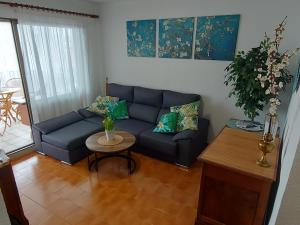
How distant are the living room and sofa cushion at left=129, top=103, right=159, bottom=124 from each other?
20mm

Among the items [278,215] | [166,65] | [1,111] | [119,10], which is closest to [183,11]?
[166,65]

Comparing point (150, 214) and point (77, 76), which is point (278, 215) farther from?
point (77, 76)

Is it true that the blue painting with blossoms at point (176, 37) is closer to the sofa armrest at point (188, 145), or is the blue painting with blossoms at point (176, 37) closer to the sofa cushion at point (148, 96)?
the sofa cushion at point (148, 96)

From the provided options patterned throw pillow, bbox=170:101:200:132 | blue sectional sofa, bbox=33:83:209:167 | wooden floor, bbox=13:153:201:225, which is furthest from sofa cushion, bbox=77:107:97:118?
patterned throw pillow, bbox=170:101:200:132

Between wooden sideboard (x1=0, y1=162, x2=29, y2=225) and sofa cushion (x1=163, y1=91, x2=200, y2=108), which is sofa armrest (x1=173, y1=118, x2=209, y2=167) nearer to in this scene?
sofa cushion (x1=163, y1=91, x2=200, y2=108)

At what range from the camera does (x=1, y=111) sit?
4117 mm

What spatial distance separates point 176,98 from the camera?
3.49 meters

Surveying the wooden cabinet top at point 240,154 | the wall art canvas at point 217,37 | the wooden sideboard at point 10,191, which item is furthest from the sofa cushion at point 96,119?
the wooden cabinet top at point 240,154

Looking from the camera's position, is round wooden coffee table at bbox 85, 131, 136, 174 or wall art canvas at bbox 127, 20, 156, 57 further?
wall art canvas at bbox 127, 20, 156, 57

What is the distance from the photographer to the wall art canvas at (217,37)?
2.96 meters

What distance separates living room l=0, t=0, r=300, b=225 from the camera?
1835mm

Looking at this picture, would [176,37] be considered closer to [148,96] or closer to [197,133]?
[148,96]

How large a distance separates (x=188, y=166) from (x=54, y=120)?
2.34 m

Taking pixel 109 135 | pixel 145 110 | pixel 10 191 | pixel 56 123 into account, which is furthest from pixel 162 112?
pixel 10 191
